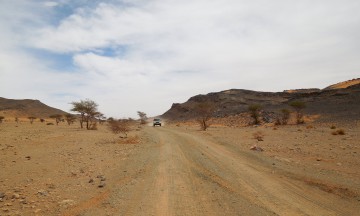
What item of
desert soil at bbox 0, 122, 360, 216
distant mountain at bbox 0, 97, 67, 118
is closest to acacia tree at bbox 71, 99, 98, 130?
desert soil at bbox 0, 122, 360, 216

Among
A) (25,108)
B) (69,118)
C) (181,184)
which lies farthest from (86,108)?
(25,108)

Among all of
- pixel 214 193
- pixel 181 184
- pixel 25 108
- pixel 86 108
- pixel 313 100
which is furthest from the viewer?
pixel 25 108

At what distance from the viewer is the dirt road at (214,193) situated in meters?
7.10

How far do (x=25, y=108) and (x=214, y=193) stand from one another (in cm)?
12467

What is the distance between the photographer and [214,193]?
Answer: 8.42 meters

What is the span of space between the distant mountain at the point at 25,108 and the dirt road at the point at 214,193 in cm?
10903

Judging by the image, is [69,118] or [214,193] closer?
[214,193]

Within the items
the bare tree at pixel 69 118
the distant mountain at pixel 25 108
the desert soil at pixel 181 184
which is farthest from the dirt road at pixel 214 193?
the distant mountain at pixel 25 108

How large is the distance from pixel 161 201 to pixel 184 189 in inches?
50.2

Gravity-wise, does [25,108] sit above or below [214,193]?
above

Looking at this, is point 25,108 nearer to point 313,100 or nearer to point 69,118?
point 69,118

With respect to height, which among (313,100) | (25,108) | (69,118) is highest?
(25,108)

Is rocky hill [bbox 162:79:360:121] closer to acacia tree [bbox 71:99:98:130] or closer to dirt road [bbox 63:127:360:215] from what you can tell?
acacia tree [bbox 71:99:98:130]

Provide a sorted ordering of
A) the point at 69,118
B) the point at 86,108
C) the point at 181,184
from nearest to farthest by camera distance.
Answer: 1. the point at 181,184
2. the point at 86,108
3. the point at 69,118
